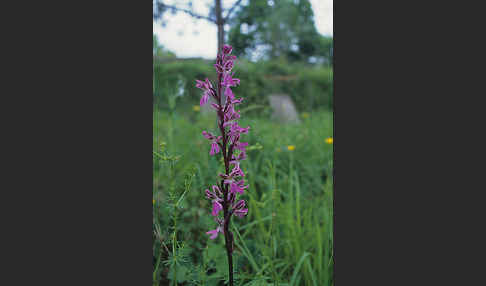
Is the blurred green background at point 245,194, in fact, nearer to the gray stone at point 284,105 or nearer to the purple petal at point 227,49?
the purple petal at point 227,49

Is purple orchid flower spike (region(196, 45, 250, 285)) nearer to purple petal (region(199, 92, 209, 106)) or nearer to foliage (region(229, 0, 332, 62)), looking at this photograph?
purple petal (region(199, 92, 209, 106))

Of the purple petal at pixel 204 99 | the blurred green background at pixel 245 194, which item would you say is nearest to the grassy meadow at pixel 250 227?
the blurred green background at pixel 245 194

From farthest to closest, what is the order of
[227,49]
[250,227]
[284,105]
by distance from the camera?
1. [284,105]
2. [250,227]
3. [227,49]

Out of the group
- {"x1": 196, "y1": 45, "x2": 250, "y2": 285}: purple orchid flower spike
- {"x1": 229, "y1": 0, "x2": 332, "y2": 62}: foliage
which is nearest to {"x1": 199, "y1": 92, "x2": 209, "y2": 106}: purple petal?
{"x1": 196, "y1": 45, "x2": 250, "y2": 285}: purple orchid flower spike

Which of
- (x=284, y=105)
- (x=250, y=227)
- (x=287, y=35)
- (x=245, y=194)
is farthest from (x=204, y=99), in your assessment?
(x=287, y=35)

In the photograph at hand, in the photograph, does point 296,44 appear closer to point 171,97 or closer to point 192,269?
point 171,97

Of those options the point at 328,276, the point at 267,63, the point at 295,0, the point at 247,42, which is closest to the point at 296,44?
the point at 267,63

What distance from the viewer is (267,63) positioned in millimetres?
9320

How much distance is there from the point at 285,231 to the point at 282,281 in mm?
355

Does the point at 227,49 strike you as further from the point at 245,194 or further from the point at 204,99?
the point at 245,194

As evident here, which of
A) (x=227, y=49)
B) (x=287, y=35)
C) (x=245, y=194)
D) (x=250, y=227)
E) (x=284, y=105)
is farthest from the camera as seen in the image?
(x=287, y=35)

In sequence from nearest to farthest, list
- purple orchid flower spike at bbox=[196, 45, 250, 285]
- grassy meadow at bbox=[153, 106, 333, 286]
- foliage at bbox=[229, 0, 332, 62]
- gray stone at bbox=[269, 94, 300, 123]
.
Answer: purple orchid flower spike at bbox=[196, 45, 250, 285] < grassy meadow at bbox=[153, 106, 333, 286] < foliage at bbox=[229, 0, 332, 62] < gray stone at bbox=[269, 94, 300, 123]

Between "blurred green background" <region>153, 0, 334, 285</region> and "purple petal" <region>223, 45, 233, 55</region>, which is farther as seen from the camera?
"blurred green background" <region>153, 0, 334, 285</region>

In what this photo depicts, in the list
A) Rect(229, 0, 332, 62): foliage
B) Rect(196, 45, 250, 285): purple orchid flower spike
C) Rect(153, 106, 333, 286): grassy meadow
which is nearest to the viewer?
Rect(196, 45, 250, 285): purple orchid flower spike
